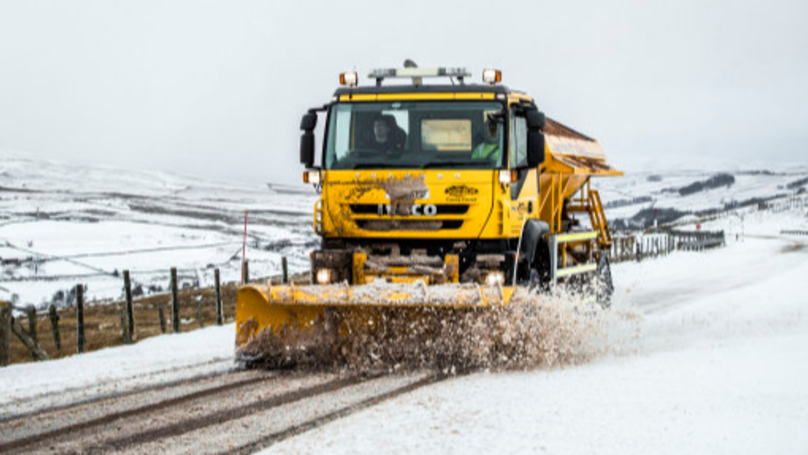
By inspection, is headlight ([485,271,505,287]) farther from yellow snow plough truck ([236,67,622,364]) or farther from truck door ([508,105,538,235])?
truck door ([508,105,538,235])

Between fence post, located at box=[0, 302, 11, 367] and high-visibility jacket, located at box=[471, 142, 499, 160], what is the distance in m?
7.36

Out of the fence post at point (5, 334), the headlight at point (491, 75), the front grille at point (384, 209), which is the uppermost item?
the headlight at point (491, 75)

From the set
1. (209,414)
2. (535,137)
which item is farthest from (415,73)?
(209,414)

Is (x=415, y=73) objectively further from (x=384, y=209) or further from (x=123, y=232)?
(x=123, y=232)

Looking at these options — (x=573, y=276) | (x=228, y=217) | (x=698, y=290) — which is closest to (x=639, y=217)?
(x=228, y=217)

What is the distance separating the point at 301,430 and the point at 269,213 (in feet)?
357

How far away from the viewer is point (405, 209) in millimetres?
9398

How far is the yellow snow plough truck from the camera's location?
29.7 ft

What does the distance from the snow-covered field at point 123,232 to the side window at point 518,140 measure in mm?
26189

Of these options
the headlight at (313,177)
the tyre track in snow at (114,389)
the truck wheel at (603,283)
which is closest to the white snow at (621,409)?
the tyre track in snow at (114,389)

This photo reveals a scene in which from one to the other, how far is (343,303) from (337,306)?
56 centimetres

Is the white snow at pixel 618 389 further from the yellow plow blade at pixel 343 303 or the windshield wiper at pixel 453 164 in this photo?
the windshield wiper at pixel 453 164

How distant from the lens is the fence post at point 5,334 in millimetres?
12469

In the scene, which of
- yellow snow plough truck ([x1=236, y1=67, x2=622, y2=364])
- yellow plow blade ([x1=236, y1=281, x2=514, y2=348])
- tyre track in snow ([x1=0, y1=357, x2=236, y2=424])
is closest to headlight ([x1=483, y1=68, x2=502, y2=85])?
yellow snow plough truck ([x1=236, y1=67, x2=622, y2=364])
